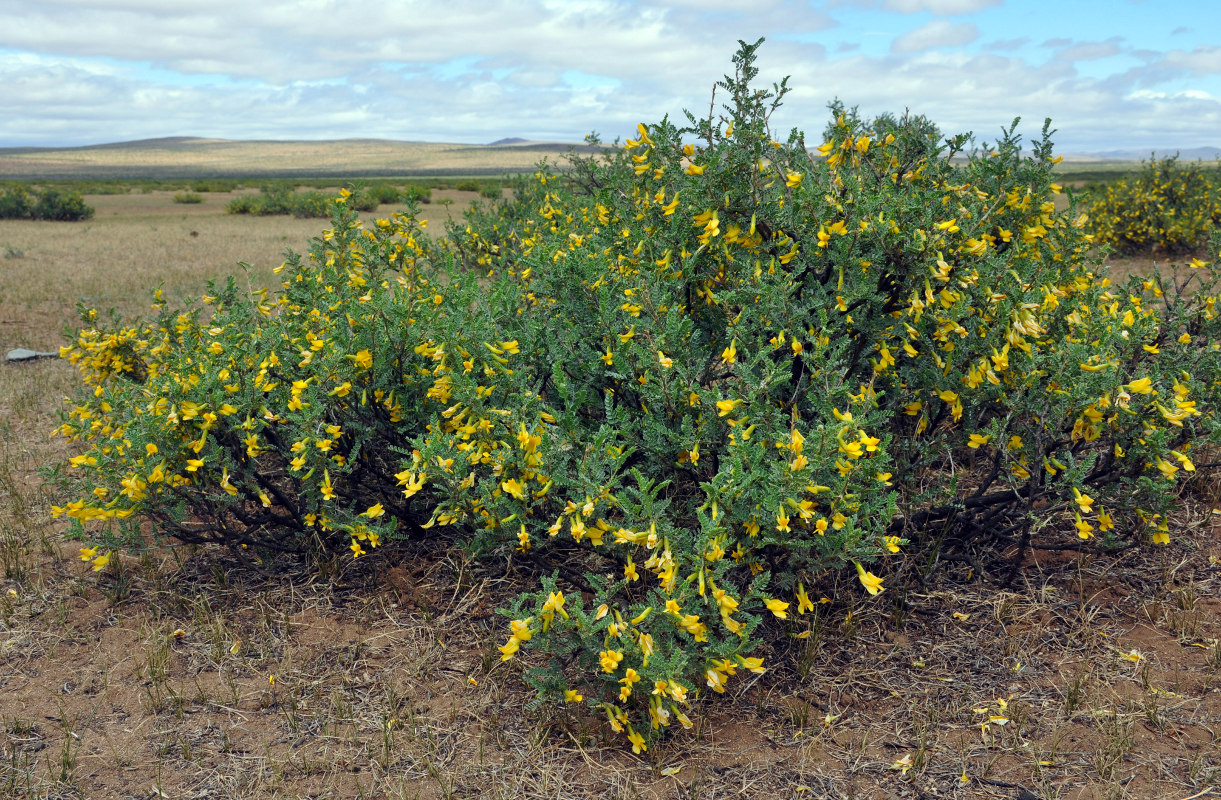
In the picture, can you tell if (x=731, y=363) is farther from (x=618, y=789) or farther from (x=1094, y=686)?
(x=1094, y=686)

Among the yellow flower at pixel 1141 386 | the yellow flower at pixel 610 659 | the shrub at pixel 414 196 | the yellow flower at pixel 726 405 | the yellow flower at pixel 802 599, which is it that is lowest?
the yellow flower at pixel 802 599

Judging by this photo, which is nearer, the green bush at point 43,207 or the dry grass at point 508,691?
the dry grass at point 508,691

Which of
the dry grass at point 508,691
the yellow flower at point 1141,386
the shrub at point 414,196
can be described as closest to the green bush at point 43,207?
the shrub at point 414,196

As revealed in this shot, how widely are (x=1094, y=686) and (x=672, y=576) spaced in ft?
5.28

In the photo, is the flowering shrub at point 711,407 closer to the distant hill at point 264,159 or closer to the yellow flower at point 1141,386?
the yellow flower at point 1141,386

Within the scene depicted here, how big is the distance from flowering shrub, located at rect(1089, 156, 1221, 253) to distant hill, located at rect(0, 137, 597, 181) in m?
81.9

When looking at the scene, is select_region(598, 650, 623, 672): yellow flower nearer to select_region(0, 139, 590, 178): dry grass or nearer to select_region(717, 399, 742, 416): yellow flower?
select_region(717, 399, 742, 416): yellow flower

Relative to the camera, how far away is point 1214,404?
3217 millimetres

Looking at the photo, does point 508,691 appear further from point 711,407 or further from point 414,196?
point 414,196

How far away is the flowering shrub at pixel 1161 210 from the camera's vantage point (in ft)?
36.8

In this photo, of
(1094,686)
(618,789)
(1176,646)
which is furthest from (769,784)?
(1176,646)

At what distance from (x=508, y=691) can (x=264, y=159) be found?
137 meters

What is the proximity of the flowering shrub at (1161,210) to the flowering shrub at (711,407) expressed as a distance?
30.9 ft

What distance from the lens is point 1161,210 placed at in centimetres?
1155
